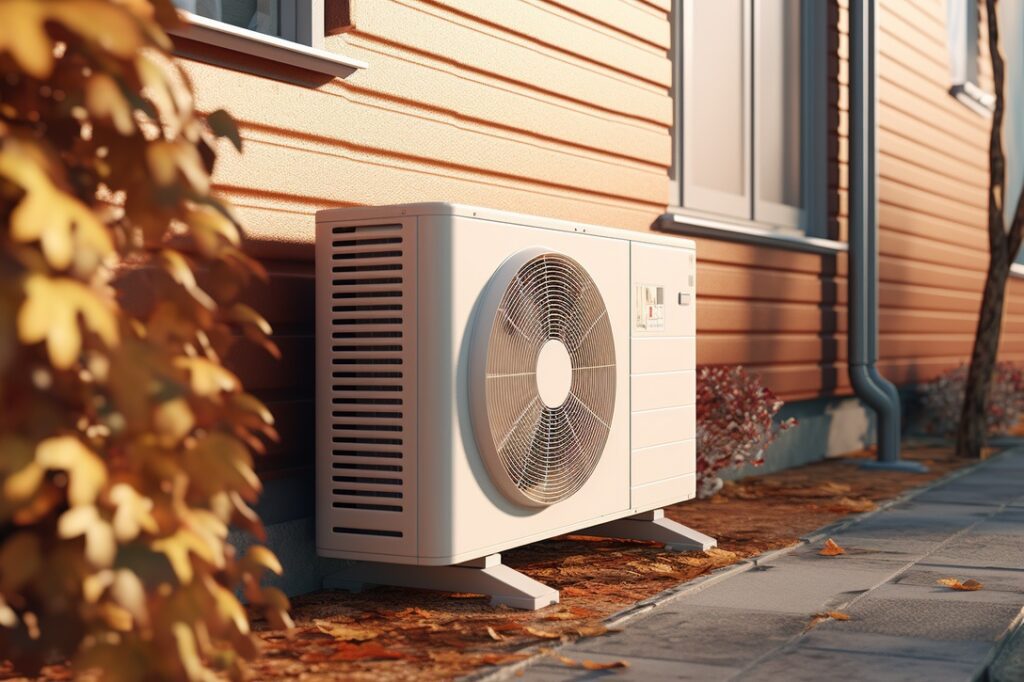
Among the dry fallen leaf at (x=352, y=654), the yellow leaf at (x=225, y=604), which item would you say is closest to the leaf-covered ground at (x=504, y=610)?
the dry fallen leaf at (x=352, y=654)

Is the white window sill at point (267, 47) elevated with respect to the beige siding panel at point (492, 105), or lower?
lower

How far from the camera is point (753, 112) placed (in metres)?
7.16

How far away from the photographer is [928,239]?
980 cm

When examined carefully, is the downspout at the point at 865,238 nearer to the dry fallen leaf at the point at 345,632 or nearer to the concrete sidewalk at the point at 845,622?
the concrete sidewalk at the point at 845,622

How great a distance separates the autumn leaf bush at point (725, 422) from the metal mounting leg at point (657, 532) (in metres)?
1.08

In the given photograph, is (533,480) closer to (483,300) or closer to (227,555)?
(483,300)

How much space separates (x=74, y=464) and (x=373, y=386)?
2.03 m

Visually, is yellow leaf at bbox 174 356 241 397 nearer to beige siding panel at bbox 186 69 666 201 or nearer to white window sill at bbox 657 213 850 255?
beige siding panel at bbox 186 69 666 201

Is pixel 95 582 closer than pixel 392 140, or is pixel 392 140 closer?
pixel 95 582

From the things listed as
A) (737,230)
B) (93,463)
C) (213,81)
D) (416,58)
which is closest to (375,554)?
(213,81)

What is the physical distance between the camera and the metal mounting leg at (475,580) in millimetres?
3539

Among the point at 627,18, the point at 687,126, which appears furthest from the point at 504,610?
the point at 687,126

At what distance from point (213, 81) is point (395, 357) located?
92 cm

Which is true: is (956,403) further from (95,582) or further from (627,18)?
(95,582)
